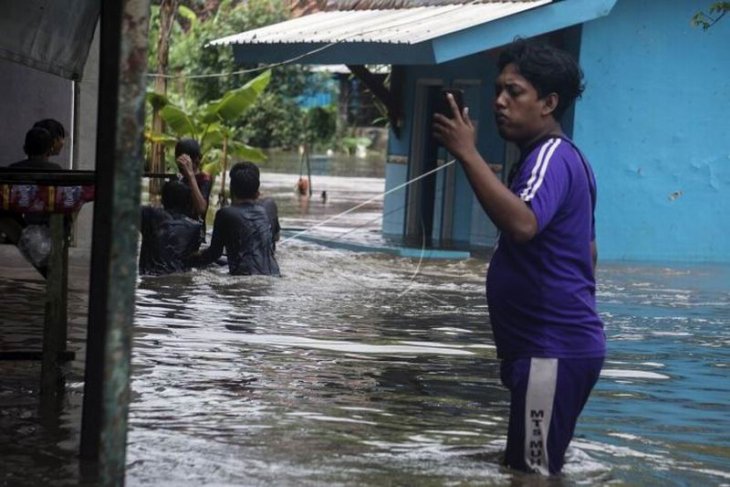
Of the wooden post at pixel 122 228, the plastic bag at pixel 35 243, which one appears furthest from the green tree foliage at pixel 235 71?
the wooden post at pixel 122 228

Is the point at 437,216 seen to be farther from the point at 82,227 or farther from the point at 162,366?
the point at 162,366

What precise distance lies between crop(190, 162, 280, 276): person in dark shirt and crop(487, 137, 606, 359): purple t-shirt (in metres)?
7.39

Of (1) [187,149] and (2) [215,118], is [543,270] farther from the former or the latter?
(2) [215,118]

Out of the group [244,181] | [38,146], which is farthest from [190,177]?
[38,146]

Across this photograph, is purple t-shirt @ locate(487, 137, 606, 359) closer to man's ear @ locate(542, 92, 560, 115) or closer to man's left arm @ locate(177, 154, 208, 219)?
man's ear @ locate(542, 92, 560, 115)

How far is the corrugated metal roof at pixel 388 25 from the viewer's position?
15.5m

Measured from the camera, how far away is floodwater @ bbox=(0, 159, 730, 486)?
632 cm

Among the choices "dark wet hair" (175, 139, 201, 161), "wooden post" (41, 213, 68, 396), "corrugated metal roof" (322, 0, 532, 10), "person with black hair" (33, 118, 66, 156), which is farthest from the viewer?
"corrugated metal roof" (322, 0, 532, 10)

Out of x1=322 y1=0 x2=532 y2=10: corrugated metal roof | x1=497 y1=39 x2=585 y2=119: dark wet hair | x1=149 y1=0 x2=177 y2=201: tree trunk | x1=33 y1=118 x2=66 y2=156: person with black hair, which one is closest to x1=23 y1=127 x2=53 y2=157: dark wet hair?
x1=33 y1=118 x2=66 y2=156: person with black hair

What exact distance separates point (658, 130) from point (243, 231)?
21.5 feet

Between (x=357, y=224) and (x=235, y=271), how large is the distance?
8.37 m

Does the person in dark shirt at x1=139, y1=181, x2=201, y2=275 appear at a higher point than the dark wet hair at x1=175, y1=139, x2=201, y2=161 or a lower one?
lower

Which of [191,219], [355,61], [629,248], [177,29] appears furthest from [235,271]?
[177,29]

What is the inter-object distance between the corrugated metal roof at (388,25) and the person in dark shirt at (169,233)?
10.9 feet
